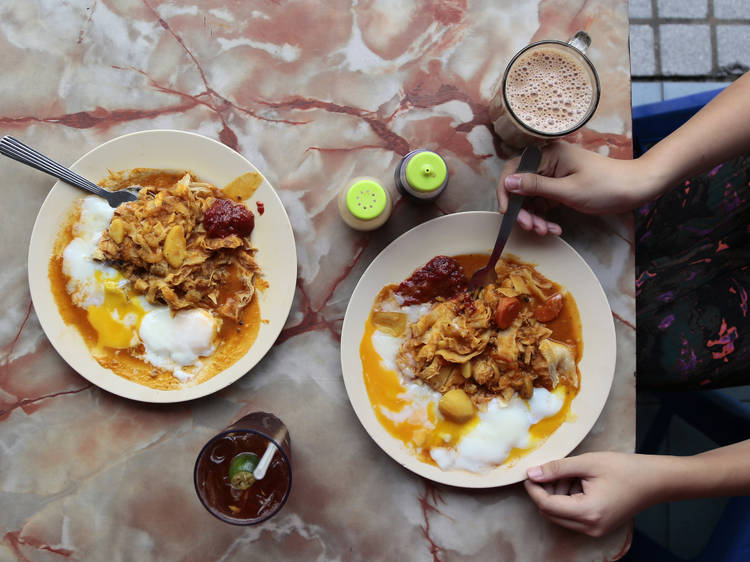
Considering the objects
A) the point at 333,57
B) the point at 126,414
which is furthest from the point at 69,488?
the point at 333,57

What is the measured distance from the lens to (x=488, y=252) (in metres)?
1.88

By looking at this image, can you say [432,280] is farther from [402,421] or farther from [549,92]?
[549,92]

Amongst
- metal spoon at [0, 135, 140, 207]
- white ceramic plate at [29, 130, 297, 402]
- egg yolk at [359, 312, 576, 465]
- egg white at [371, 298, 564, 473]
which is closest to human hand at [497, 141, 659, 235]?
egg white at [371, 298, 564, 473]

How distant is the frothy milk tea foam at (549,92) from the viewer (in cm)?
173

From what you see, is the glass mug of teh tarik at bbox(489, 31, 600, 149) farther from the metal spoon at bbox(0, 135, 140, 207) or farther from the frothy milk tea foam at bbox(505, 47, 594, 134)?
the metal spoon at bbox(0, 135, 140, 207)

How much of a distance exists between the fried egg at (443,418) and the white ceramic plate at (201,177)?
0.35 meters

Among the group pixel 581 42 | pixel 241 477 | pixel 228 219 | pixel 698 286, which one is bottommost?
pixel 241 477

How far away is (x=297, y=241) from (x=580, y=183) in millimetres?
987

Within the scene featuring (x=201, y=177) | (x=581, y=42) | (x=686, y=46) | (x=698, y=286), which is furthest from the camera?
(x=686, y=46)

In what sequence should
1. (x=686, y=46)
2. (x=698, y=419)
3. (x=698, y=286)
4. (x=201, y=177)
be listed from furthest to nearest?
(x=686, y=46)
(x=698, y=419)
(x=698, y=286)
(x=201, y=177)

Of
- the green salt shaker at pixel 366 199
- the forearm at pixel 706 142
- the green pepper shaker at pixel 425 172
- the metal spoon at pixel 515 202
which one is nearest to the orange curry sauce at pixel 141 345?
the green salt shaker at pixel 366 199

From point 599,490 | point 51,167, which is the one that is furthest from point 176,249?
point 599,490

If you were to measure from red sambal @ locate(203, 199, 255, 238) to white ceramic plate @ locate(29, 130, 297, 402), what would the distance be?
3 cm

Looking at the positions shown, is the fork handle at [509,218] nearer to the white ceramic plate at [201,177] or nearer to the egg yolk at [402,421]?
the egg yolk at [402,421]
